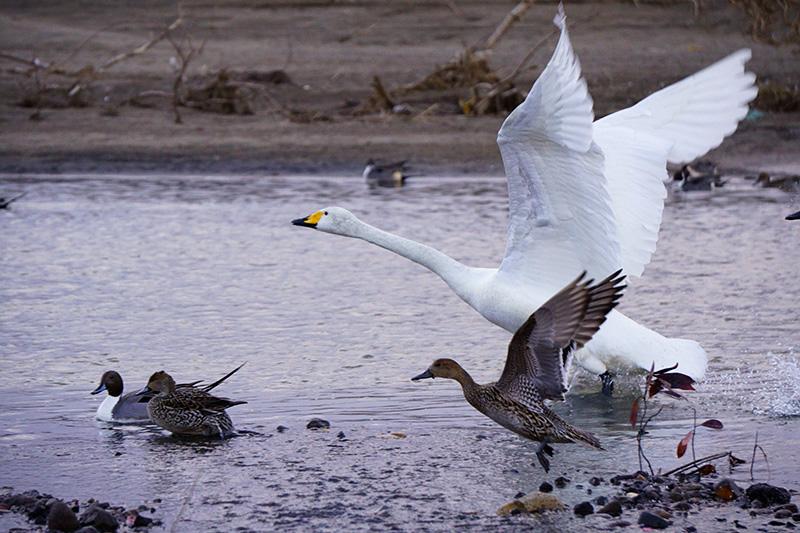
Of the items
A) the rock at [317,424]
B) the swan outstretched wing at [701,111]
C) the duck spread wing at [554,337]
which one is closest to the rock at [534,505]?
the duck spread wing at [554,337]

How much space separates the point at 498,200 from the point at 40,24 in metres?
17.0

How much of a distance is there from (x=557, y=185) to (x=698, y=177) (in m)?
9.26

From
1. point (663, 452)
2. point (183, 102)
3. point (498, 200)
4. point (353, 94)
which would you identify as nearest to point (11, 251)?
point (498, 200)

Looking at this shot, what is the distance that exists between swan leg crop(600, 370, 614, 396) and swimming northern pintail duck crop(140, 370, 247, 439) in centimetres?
204

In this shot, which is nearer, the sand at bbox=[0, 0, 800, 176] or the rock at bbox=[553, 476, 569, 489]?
the rock at bbox=[553, 476, 569, 489]

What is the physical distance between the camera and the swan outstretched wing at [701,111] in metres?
6.63

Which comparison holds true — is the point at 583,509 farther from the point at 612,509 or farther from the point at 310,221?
the point at 310,221

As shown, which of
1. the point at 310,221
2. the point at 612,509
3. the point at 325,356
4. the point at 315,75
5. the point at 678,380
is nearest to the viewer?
the point at 612,509

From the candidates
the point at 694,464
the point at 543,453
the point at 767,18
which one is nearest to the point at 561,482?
the point at 543,453

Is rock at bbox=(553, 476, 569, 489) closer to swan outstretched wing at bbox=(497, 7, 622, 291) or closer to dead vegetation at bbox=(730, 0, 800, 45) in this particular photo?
swan outstretched wing at bbox=(497, 7, 622, 291)

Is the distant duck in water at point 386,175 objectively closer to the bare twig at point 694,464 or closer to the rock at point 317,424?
the rock at point 317,424

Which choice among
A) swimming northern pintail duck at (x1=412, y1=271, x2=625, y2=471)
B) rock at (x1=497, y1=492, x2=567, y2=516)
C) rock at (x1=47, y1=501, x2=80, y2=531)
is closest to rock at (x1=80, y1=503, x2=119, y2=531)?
rock at (x1=47, y1=501, x2=80, y2=531)

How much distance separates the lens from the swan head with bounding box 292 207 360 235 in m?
6.48

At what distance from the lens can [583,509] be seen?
167 inches
